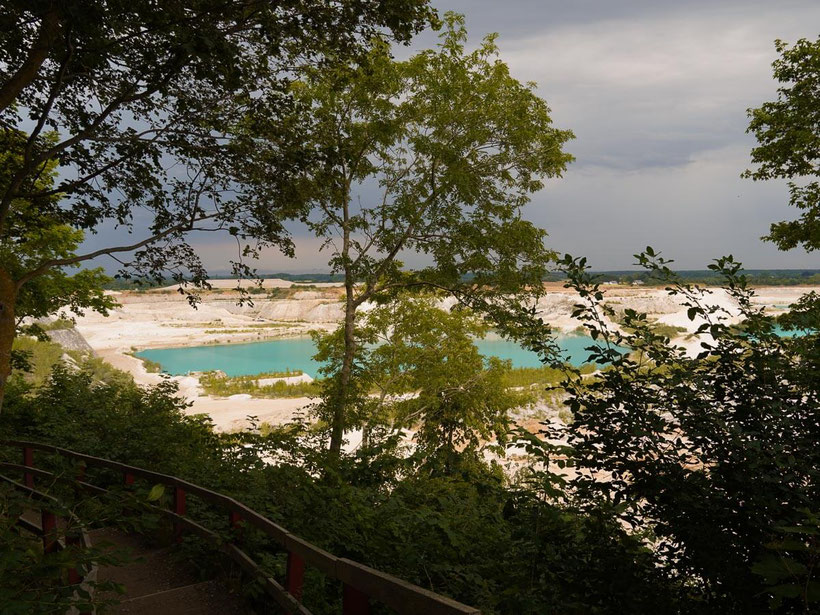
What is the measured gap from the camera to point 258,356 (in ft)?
258

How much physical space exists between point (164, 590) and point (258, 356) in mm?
77007

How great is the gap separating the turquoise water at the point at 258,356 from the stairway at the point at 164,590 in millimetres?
56027

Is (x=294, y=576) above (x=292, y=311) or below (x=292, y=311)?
above

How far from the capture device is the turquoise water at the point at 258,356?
2581 inches

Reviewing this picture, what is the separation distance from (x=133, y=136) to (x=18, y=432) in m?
8.59

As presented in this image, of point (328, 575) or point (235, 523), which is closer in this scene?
point (328, 575)

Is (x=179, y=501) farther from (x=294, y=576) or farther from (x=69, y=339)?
(x=69, y=339)

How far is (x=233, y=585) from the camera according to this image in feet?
14.8

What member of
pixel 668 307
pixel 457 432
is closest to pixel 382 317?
pixel 457 432

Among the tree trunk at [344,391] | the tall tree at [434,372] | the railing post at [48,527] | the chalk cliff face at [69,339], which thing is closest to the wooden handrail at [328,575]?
the railing post at [48,527]

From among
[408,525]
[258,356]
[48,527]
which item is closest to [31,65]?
[48,527]

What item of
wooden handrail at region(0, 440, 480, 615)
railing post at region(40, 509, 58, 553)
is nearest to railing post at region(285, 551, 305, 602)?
wooden handrail at region(0, 440, 480, 615)

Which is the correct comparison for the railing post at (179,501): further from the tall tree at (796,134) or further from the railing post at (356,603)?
the tall tree at (796,134)

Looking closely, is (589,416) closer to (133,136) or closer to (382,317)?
(133,136)
